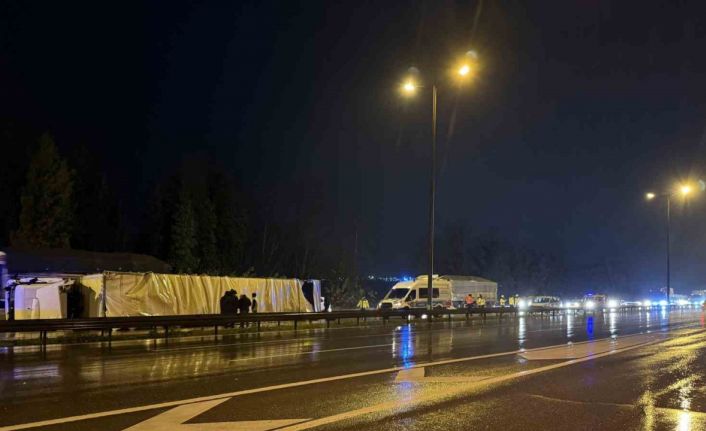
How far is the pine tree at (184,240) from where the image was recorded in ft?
160

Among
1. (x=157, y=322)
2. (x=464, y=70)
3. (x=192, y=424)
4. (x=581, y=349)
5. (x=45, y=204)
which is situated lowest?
(x=581, y=349)

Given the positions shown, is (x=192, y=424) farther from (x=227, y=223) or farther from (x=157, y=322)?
(x=227, y=223)

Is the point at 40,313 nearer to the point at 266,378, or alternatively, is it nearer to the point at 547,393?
the point at 266,378

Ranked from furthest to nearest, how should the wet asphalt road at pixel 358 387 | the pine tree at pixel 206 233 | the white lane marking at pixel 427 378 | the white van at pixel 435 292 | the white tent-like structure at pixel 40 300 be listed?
the pine tree at pixel 206 233 < the white van at pixel 435 292 < the white tent-like structure at pixel 40 300 < the white lane marking at pixel 427 378 < the wet asphalt road at pixel 358 387

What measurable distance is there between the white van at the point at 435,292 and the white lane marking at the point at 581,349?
18139mm

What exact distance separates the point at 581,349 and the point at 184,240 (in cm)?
Result: 3654

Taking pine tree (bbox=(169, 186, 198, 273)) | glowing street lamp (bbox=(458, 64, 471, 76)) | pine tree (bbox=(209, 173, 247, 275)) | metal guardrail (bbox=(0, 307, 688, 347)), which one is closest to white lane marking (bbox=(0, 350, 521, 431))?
metal guardrail (bbox=(0, 307, 688, 347))

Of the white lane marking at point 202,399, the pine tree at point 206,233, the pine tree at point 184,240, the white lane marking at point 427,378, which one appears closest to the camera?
the white lane marking at point 202,399

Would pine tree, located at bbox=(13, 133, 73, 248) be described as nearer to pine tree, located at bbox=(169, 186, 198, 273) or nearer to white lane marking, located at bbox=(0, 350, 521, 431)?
pine tree, located at bbox=(169, 186, 198, 273)

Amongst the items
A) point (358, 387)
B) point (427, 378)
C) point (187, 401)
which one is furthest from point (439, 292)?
point (187, 401)

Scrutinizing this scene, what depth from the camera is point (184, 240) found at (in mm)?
49344

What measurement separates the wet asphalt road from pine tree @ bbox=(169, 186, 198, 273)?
3002 cm

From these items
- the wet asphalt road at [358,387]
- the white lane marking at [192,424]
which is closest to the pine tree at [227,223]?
the wet asphalt road at [358,387]

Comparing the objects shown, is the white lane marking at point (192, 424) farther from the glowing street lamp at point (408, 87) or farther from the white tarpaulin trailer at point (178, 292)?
the glowing street lamp at point (408, 87)
